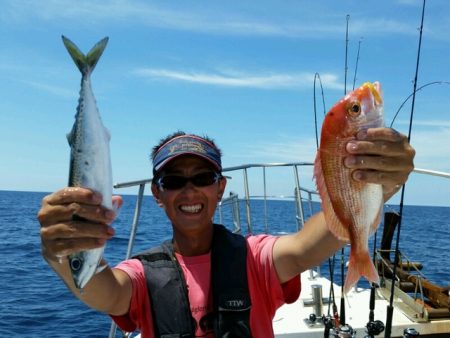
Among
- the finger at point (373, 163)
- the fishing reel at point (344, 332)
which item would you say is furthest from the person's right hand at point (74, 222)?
the fishing reel at point (344, 332)

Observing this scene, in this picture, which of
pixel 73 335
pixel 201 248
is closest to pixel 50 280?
pixel 73 335

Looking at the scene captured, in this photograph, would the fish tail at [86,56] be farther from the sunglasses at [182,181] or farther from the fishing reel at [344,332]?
the fishing reel at [344,332]

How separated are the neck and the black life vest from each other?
0.09 metres

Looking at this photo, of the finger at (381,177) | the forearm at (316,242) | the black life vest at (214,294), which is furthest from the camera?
the black life vest at (214,294)

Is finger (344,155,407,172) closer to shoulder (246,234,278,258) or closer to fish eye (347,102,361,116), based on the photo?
fish eye (347,102,361,116)

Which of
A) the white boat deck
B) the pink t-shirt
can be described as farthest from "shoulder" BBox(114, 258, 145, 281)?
the white boat deck

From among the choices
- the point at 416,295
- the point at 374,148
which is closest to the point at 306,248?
the point at 374,148

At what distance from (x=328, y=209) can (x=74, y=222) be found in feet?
3.46

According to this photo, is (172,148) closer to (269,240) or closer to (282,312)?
(269,240)

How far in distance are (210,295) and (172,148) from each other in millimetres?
892

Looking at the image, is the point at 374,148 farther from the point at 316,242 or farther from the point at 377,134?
the point at 316,242

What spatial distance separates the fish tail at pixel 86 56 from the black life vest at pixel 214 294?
1.29 meters

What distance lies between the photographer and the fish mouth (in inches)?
70.3

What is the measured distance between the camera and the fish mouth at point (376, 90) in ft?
5.86
